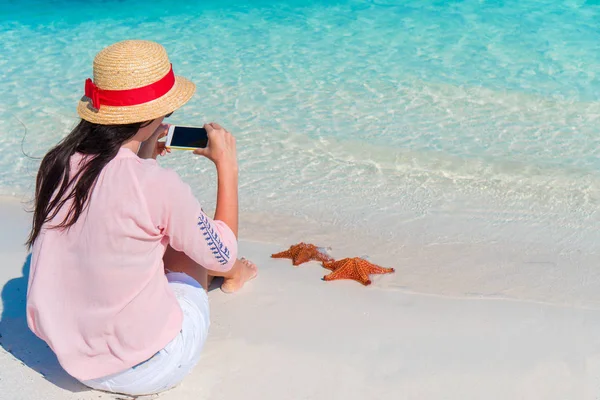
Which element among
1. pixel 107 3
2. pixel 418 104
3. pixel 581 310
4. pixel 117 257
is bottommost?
pixel 107 3

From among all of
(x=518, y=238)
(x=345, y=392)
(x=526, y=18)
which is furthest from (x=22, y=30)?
(x=345, y=392)

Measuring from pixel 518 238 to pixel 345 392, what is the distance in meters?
2.18

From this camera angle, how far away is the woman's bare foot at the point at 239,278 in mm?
3967

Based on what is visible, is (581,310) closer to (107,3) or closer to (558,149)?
(558,149)

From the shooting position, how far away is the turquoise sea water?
215 inches

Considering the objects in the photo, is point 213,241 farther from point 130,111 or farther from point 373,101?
point 373,101

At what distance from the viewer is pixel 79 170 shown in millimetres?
2580

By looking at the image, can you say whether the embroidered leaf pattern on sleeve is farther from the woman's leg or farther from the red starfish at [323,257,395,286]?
the red starfish at [323,257,395,286]

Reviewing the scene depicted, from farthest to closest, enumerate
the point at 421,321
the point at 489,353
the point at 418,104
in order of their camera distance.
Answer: the point at 418,104 < the point at 421,321 < the point at 489,353

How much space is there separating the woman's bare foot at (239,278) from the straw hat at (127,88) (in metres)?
1.44

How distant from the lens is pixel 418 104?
285 inches

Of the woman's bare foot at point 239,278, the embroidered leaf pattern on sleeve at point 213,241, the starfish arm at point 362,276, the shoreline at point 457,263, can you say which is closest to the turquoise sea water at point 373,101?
the shoreline at point 457,263

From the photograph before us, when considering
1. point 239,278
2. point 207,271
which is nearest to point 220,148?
point 207,271

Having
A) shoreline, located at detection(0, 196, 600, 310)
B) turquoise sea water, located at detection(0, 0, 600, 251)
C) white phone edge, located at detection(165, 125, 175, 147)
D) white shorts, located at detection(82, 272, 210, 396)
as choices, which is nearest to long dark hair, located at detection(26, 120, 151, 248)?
white phone edge, located at detection(165, 125, 175, 147)
